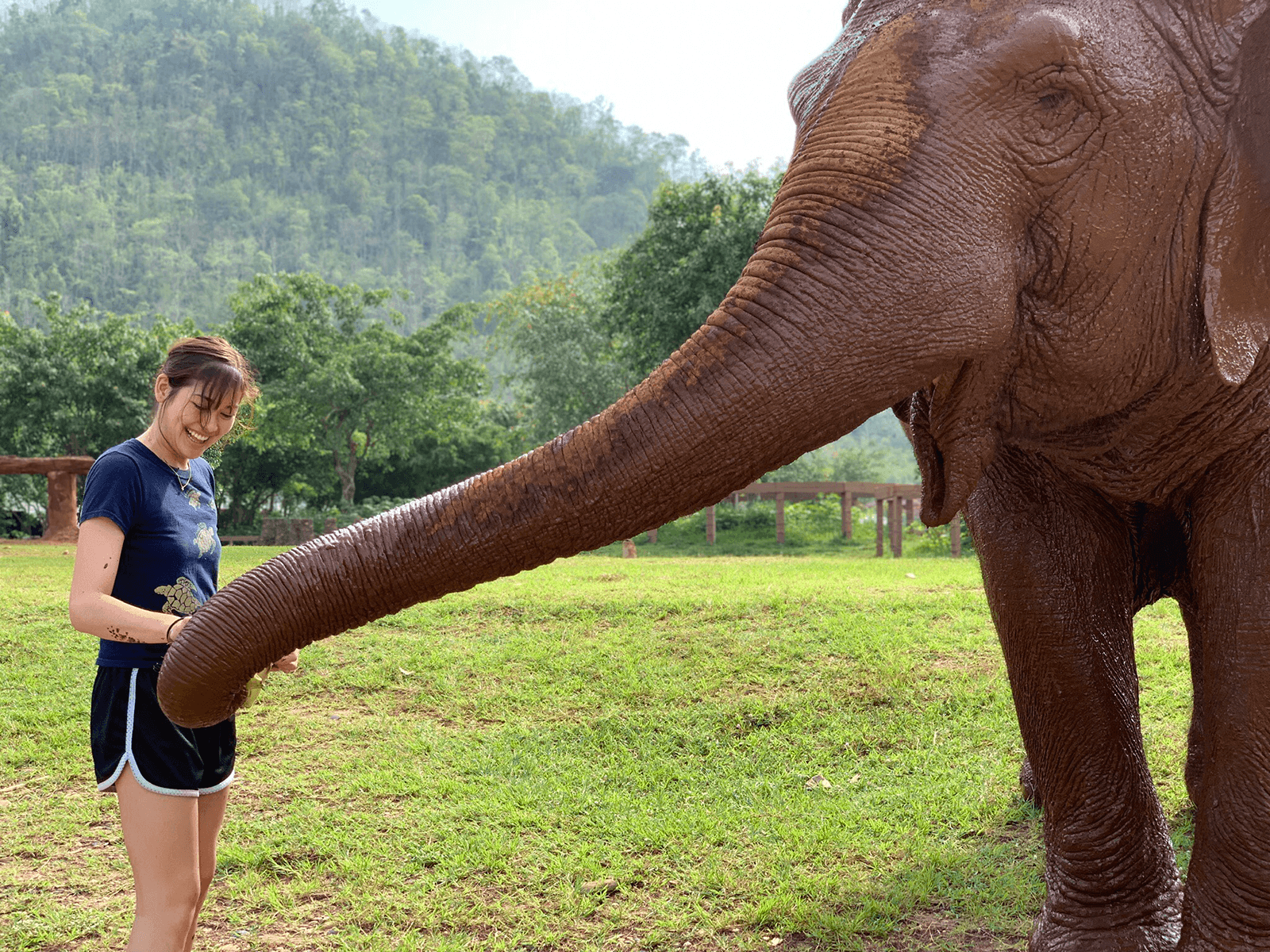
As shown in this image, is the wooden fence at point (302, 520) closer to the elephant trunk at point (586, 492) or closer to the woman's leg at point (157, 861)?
the woman's leg at point (157, 861)

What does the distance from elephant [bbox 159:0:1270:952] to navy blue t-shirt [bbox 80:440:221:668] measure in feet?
2.30

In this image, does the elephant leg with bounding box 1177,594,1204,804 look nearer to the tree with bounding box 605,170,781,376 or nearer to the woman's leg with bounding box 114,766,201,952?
the woman's leg with bounding box 114,766,201,952

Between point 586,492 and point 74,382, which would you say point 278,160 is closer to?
point 74,382

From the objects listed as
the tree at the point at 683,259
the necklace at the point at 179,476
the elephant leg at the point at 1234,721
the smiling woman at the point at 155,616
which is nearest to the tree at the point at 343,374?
the tree at the point at 683,259

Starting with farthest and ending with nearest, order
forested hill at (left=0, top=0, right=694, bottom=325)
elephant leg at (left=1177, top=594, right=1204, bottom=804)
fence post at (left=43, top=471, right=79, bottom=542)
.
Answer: forested hill at (left=0, top=0, right=694, bottom=325)
fence post at (left=43, top=471, right=79, bottom=542)
elephant leg at (left=1177, top=594, right=1204, bottom=804)

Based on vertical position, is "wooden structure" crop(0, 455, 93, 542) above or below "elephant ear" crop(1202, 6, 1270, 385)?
below

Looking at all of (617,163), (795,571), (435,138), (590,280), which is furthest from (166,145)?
(795,571)

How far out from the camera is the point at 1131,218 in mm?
1950

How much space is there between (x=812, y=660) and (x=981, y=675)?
37.4 inches

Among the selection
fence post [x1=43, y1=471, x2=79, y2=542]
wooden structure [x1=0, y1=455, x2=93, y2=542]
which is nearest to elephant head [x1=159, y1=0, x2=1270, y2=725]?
wooden structure [x1=0, y1=455, x2=93, y2=542]

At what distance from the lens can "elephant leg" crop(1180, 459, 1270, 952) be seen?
2.25 meters

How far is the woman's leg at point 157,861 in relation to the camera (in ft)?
7.71

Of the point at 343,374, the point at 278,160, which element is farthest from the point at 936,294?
the point at 278,160

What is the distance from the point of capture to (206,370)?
8.13 feet
